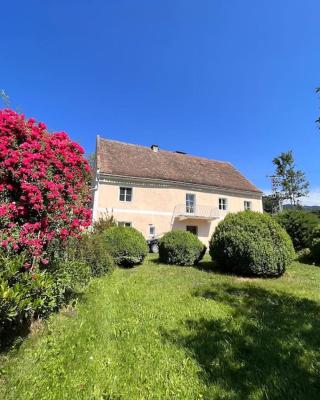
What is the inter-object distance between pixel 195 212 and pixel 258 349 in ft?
61.9

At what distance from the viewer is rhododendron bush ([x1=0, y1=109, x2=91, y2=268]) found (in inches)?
174

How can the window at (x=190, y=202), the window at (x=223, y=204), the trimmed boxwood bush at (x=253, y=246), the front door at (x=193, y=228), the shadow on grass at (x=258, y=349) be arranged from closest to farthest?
1. the shadow on grass at (x=258, y=349)
2. the trimmed boxwood bush at (x=253, y=246)
3. the window at (x=190, y=202)
4. the front door at (x=193, y=228)
5. the window at (x=223, y=204)

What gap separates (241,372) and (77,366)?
2.04 meters

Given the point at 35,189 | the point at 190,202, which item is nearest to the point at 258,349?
the point at 35,189

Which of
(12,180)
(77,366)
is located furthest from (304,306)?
(12,180)

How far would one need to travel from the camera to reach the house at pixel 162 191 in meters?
20.0

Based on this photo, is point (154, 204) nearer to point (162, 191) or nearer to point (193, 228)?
point (162, 191)

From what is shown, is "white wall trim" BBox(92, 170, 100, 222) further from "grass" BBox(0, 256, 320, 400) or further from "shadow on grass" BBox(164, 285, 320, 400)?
"shadow on grass" BBox(164, 285, 320, 400)

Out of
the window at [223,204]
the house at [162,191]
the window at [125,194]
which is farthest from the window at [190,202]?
the window at [125,194]

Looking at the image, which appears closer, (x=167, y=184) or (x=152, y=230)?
(x=152, y=230)

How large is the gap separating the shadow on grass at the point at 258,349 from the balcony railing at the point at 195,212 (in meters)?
16.0

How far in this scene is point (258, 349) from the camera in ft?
12.5

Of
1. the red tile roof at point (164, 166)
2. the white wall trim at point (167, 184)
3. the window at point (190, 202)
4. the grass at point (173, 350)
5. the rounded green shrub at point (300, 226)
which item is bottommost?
the grass at point (173, 350)

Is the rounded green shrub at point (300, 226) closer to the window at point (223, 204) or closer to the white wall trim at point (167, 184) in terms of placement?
the white wall trim at point (167, 184)
